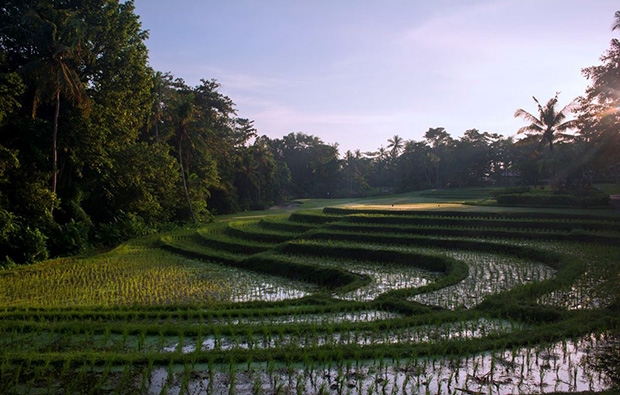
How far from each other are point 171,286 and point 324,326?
590 cm

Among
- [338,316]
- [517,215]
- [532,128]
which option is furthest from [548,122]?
[338,316]

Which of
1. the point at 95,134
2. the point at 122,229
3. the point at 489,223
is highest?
the point at 95,134

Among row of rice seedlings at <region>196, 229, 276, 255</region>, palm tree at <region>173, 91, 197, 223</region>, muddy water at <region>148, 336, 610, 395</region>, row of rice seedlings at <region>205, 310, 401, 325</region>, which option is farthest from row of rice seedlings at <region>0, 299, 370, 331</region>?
palm tree at <region>173, 91, 197, 223</region>

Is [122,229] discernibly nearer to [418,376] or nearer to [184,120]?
[184,120]

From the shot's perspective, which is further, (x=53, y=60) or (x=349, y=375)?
(x=53, y=60)

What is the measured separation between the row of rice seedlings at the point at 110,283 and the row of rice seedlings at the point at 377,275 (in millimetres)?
3272

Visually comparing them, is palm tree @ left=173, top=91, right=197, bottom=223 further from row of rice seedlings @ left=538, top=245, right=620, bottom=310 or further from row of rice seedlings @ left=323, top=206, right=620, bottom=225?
row of rice seedlings @ left=538, top=245, right=620, bottom=310

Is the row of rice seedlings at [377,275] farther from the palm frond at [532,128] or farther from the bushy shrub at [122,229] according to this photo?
the palm frond at [532,128]

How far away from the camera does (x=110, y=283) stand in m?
11.9

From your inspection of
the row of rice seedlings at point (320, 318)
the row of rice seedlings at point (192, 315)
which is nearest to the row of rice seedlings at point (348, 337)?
the row of rice seedlings at point (320, 318)

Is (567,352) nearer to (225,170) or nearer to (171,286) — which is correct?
(171,286)

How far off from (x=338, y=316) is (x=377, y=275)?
155 inches

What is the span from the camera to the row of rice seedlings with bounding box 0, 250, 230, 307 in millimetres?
10172

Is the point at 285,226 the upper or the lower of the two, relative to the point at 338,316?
upper
